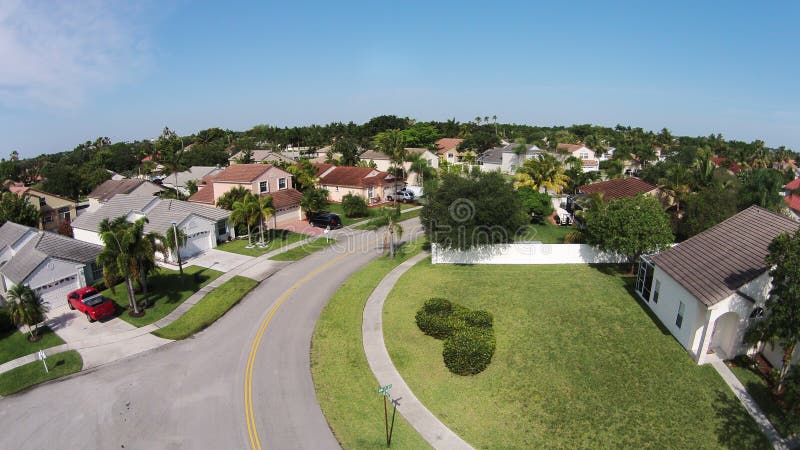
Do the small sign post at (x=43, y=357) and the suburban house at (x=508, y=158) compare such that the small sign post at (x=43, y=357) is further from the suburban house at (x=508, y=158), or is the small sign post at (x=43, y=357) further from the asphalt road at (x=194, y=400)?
the suburban house at (x=508, y=158)

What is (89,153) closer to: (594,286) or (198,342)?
(198,342)

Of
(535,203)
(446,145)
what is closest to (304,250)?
(535,203)

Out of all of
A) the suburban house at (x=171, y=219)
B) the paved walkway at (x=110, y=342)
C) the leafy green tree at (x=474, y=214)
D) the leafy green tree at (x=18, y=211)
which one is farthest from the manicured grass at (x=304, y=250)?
the leafy green tree at (x=18, y=211)

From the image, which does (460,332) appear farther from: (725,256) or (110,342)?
(110,342)

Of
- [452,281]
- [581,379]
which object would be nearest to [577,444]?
[581,379]

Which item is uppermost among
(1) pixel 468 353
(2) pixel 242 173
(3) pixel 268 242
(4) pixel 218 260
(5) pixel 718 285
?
(2) pixel 242 173

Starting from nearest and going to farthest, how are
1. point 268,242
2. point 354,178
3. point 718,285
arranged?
point 718,285 < point 268,242 < point 354,178
